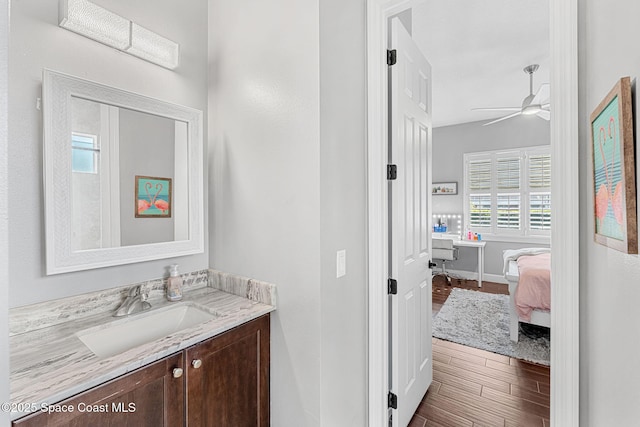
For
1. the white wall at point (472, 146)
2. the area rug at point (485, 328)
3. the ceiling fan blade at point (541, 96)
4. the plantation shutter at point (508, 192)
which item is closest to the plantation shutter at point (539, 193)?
the plantation shutter at point (508, 192)

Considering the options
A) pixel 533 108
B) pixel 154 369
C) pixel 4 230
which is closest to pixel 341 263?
pixel 154 369

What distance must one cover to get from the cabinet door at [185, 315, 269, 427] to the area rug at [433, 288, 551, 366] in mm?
2313

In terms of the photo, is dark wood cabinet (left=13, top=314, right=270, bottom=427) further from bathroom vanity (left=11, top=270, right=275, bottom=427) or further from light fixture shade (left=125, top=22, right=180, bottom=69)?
light fixture shade (left=125, top=22, right=180, bottom=69)

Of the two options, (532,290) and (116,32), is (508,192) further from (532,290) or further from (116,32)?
(116,32)

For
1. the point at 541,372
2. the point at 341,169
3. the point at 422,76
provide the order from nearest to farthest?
the point at 341,169 → the point at 422,76 → the point at 541,372

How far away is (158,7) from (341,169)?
131cm

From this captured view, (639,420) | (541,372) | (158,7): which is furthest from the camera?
(541,372)

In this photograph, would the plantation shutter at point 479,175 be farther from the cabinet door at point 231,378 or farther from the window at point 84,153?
the window at point 84,153

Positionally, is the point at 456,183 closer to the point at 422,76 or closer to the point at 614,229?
the point at 422,76

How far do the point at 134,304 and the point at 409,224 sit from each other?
151 centimetres

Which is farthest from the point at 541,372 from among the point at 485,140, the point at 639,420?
the point at 485,140

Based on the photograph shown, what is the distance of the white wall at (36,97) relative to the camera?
1090 mm

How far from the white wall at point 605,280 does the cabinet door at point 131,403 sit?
1.24 metres

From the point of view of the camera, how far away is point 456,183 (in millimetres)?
5633
